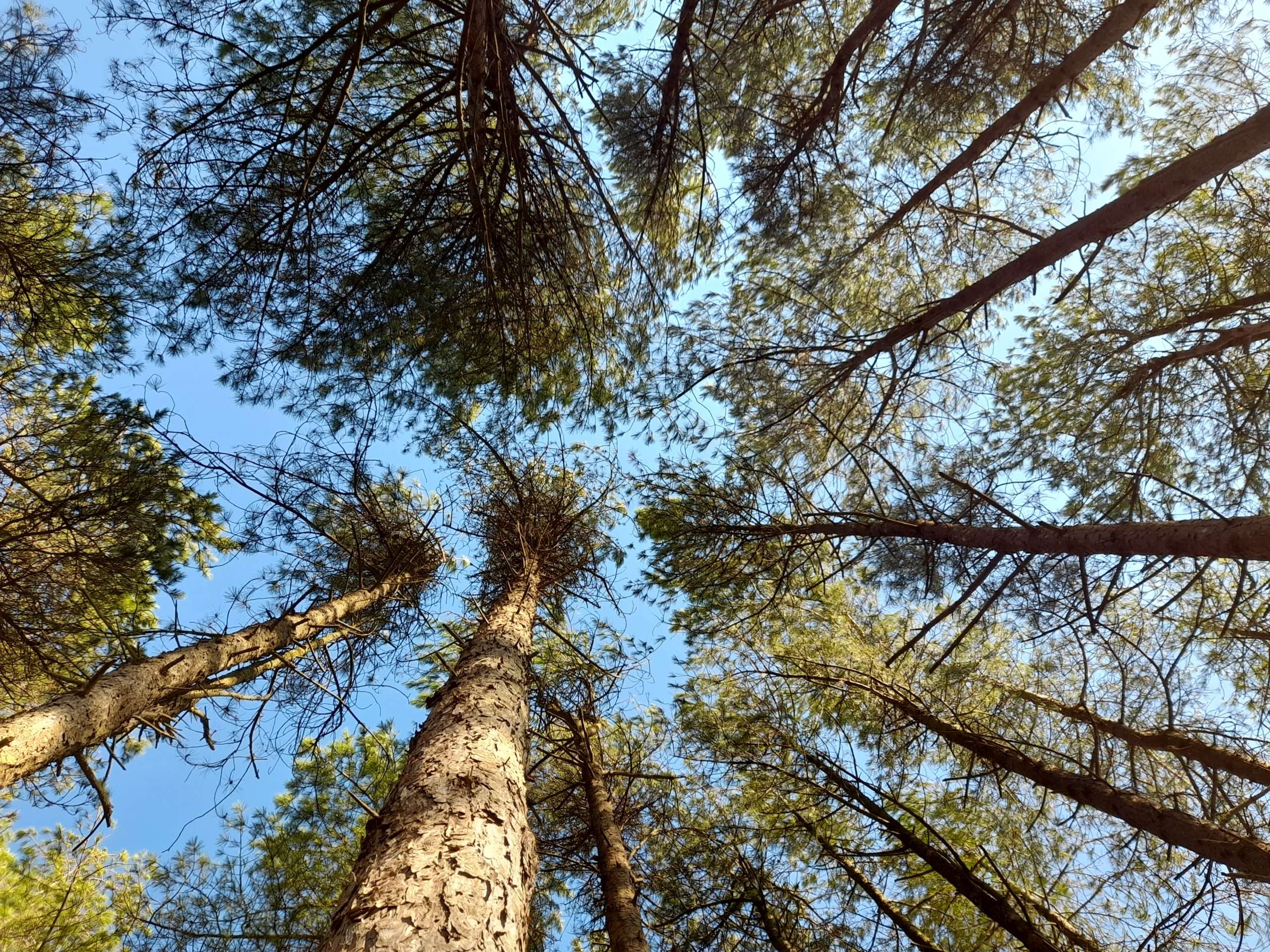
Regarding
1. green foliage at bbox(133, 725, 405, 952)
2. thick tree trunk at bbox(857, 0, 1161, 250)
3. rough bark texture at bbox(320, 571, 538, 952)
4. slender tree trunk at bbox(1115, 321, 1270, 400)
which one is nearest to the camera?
rough bark texture at bbox(320, 571, 538, 952)

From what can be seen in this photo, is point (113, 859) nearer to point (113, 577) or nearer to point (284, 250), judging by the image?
point (113, 577)

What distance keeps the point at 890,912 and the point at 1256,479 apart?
4074 millimetres

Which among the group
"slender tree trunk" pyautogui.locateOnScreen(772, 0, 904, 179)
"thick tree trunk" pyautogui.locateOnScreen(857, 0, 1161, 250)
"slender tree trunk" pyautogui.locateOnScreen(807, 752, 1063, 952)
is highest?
"slender tree trunk" pyautogui.locateOnScreen(772, 0, 904, 179)

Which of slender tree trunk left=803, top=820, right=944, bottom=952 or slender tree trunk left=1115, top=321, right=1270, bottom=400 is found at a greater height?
slender tree trunk left=1115, top=321, right=1270, bottom=400

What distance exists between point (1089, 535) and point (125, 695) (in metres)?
5.15

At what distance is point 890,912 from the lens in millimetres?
3801

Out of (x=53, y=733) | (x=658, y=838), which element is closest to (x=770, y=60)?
(x=53, y=733)

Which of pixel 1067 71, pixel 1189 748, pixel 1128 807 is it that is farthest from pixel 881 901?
pixel 1067 71

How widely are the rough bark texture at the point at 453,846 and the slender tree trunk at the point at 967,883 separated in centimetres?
211

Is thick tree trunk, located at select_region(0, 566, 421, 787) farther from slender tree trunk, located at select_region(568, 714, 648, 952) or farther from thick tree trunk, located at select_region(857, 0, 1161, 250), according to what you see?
thick tree trunk, located at select_region(857, 0, 1161, 250)

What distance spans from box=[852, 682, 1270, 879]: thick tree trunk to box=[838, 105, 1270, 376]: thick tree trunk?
2434 millimetres

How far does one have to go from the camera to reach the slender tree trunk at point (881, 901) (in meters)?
3.45

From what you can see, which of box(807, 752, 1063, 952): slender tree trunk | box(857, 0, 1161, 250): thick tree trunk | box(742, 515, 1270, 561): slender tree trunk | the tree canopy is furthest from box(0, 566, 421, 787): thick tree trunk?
box(857, 0, 1161, 250): thick tree trunk

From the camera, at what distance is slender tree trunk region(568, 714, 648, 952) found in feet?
11.2
